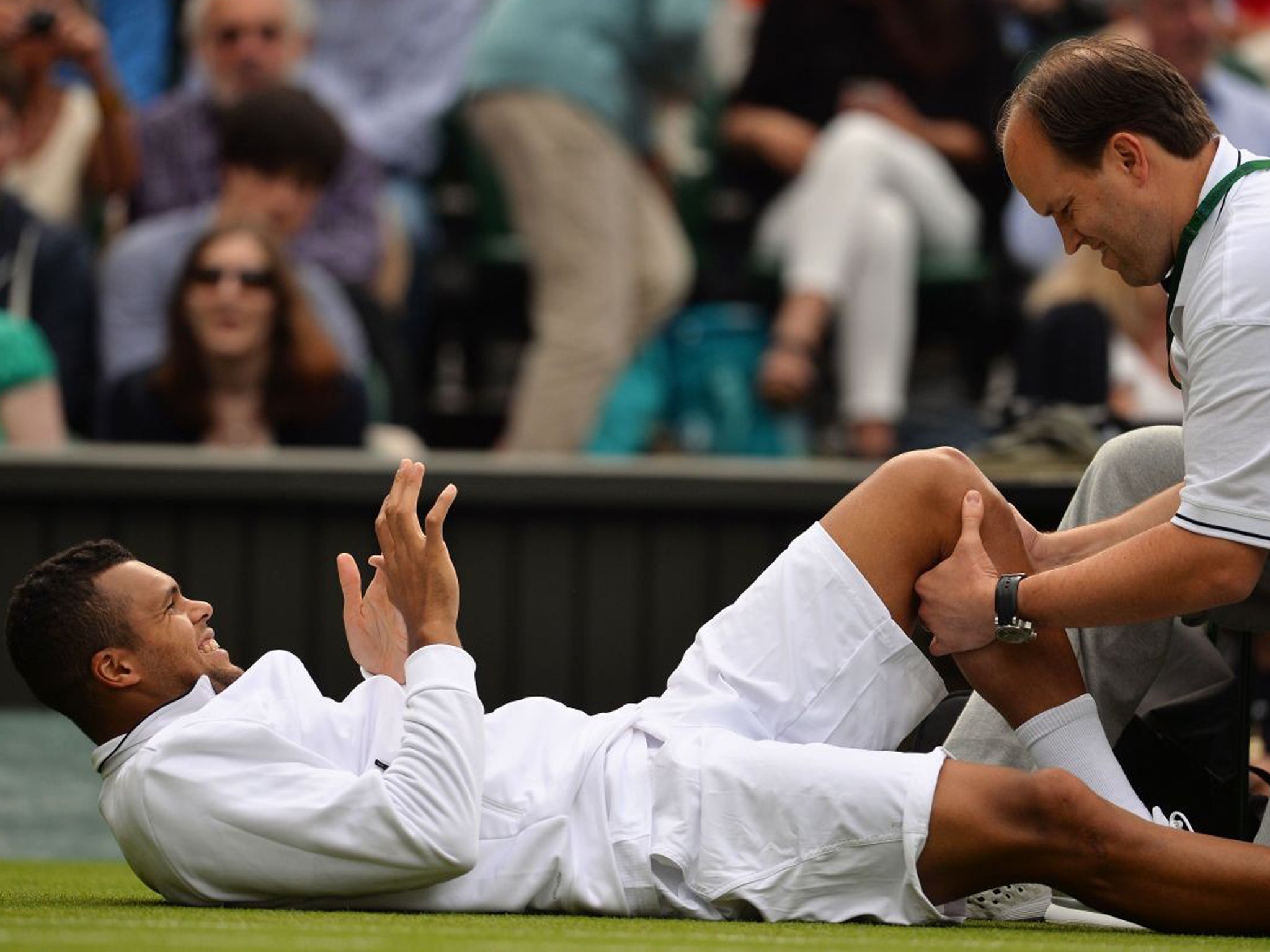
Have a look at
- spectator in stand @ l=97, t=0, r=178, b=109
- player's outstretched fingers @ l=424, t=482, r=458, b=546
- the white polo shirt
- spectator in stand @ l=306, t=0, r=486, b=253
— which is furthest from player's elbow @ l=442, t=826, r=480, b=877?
spectator in stand @ l=97, t=0, r=178, b=109

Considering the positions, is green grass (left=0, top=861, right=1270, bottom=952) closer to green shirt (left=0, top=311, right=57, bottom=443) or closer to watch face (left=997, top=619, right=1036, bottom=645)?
watch face (left=997, top=619, right=1036, bottom=645)

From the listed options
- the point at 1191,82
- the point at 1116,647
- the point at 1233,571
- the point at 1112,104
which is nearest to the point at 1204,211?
the point at 1112,104

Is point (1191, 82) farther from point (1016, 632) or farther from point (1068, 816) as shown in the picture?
point (1068, 816)

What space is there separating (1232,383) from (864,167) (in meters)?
4.42

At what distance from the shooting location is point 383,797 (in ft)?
11.2

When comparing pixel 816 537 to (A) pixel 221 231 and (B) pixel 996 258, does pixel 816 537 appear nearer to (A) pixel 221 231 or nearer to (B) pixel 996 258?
(A) pixel 221 231

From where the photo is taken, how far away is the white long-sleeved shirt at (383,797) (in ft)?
11.3

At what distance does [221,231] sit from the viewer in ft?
22.8

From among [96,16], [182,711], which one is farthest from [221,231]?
[182,711]

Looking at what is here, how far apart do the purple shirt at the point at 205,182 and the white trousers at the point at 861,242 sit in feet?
4.78

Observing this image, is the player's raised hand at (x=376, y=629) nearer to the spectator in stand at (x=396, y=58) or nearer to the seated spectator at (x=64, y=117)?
the seated spectator at (x=64, y=117)

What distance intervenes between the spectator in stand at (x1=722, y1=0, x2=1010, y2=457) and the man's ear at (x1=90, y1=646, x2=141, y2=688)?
411cm

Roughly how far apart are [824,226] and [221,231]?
6.78 ft

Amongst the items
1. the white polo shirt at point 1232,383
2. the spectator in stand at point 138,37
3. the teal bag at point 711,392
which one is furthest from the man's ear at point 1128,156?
the spectator in stand at point 138,37
